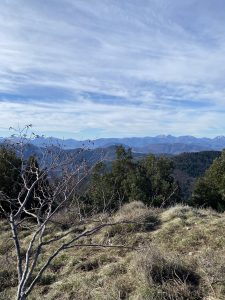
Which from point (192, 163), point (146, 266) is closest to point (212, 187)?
point (146, 266)

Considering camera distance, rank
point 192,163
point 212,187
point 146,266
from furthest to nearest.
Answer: point 192,163 → point 212,187 → point 146,266

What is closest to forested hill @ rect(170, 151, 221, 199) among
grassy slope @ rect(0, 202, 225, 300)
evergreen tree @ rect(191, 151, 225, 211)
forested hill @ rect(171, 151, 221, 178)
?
forested hill @ rect(171, 151, 221, 178)

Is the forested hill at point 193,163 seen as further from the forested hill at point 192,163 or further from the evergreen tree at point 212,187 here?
the evergreen tree at point 212,187

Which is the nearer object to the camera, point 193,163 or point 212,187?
point 212,187

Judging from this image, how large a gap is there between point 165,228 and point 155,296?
3.70m

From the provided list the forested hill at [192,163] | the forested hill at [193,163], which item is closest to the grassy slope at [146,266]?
the forested hill at [192,163]

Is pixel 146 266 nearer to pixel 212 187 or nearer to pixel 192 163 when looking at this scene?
pixel 212 187

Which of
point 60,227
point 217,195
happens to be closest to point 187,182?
point 217,195

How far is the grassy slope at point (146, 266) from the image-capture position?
19.6 feet

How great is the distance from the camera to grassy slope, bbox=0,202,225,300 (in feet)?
19.6

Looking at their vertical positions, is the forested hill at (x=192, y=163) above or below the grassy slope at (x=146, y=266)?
below

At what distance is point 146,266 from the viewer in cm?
645

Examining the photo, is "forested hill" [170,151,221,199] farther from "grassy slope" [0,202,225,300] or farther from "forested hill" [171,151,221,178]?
"grassy slope" [0,202,225,300]

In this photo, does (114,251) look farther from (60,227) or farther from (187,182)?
(187,182)
